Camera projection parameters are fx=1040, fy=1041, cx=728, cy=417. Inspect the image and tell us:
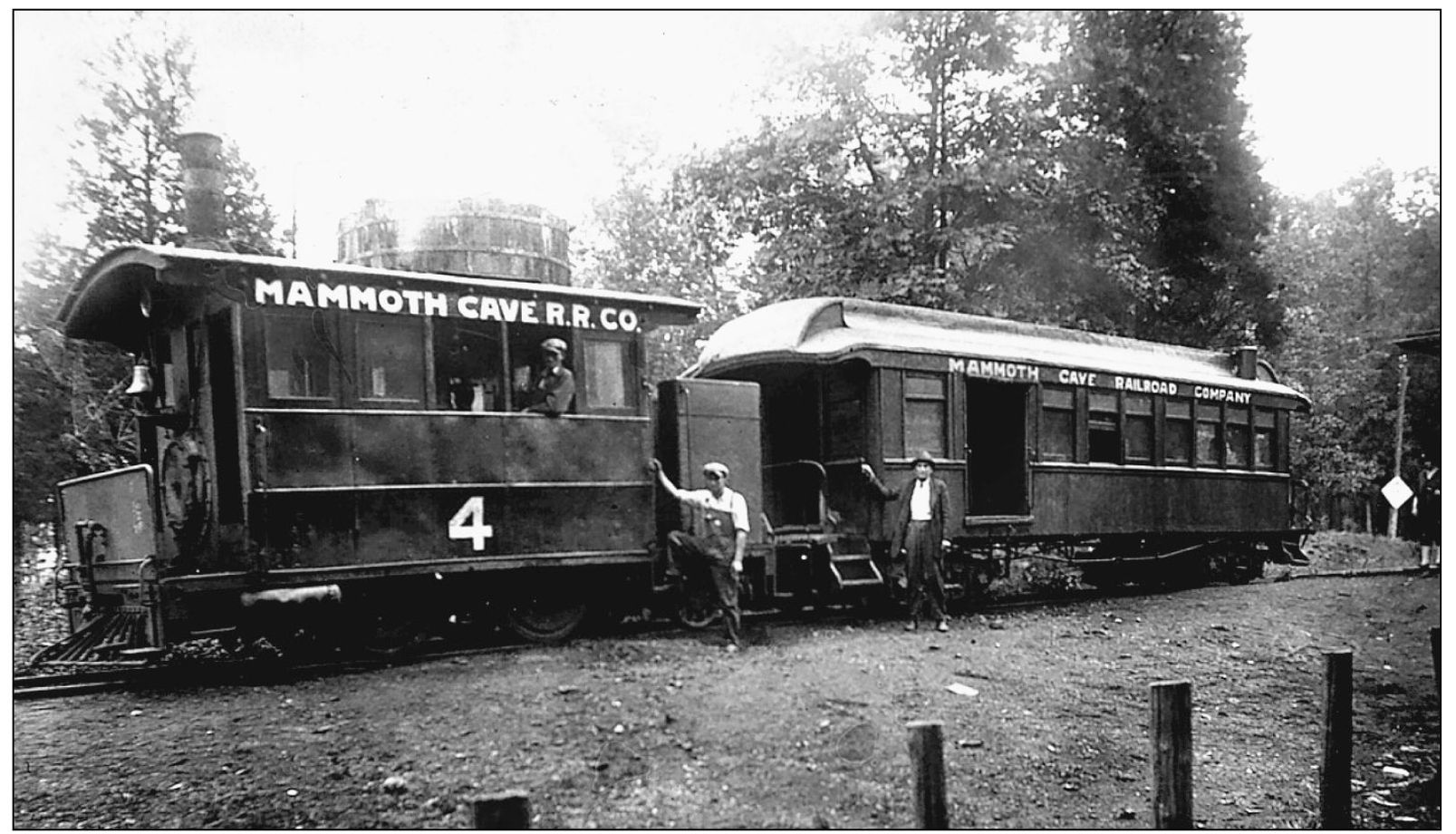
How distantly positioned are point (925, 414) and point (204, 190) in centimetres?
688

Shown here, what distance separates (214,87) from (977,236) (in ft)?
31.4

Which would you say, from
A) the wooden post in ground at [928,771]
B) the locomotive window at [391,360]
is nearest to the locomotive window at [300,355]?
the locomotive window at [391,360]

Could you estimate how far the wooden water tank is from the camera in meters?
9.71

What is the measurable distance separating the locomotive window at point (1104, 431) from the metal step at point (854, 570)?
3.61 meters

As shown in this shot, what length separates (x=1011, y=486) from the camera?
12.3 m

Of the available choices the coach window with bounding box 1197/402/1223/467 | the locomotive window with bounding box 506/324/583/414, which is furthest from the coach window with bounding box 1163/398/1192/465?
the locomotive window with bounding box 506/324/583/414

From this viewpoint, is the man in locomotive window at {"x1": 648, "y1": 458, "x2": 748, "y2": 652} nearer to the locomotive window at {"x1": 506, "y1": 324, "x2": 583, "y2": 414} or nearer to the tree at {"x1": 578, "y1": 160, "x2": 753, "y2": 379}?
the locomotive window at {"x1": 506, "y1": 324, "x2": 583, "y2": 414}

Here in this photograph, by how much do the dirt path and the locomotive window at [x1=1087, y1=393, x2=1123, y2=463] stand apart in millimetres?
4004

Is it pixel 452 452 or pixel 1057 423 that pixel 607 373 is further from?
pixel 1057 423

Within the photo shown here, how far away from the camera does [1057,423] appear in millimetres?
11891

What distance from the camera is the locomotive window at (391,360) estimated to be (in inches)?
283

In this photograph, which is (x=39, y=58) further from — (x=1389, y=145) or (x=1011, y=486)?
(x=1011, y=486)

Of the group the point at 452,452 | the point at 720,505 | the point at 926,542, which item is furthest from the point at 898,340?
the point at 452,452

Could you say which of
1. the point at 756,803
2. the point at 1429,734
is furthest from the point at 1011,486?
the point at 756,803
